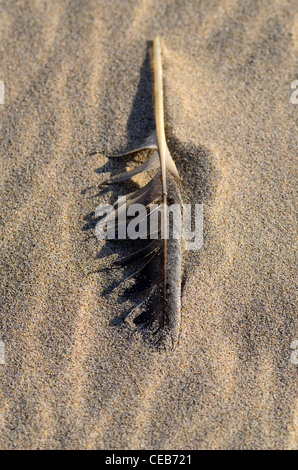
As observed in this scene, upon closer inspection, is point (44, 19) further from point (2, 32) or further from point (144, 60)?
point (144, 60)

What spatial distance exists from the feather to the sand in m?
0.07

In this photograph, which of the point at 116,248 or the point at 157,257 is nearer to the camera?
the point at 157,257

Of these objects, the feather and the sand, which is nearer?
the sand

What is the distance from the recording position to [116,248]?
1.78 meters

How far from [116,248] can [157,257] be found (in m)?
0.21

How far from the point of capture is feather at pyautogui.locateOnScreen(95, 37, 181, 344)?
1.62 metres

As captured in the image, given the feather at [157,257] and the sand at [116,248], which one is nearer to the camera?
the sand at [116,248]

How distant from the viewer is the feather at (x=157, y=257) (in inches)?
63.6

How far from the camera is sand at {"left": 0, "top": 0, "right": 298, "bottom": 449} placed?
1.51 m

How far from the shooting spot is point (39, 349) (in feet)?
5.27

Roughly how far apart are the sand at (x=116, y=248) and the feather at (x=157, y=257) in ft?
0.22

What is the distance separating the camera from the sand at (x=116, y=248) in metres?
1.51
